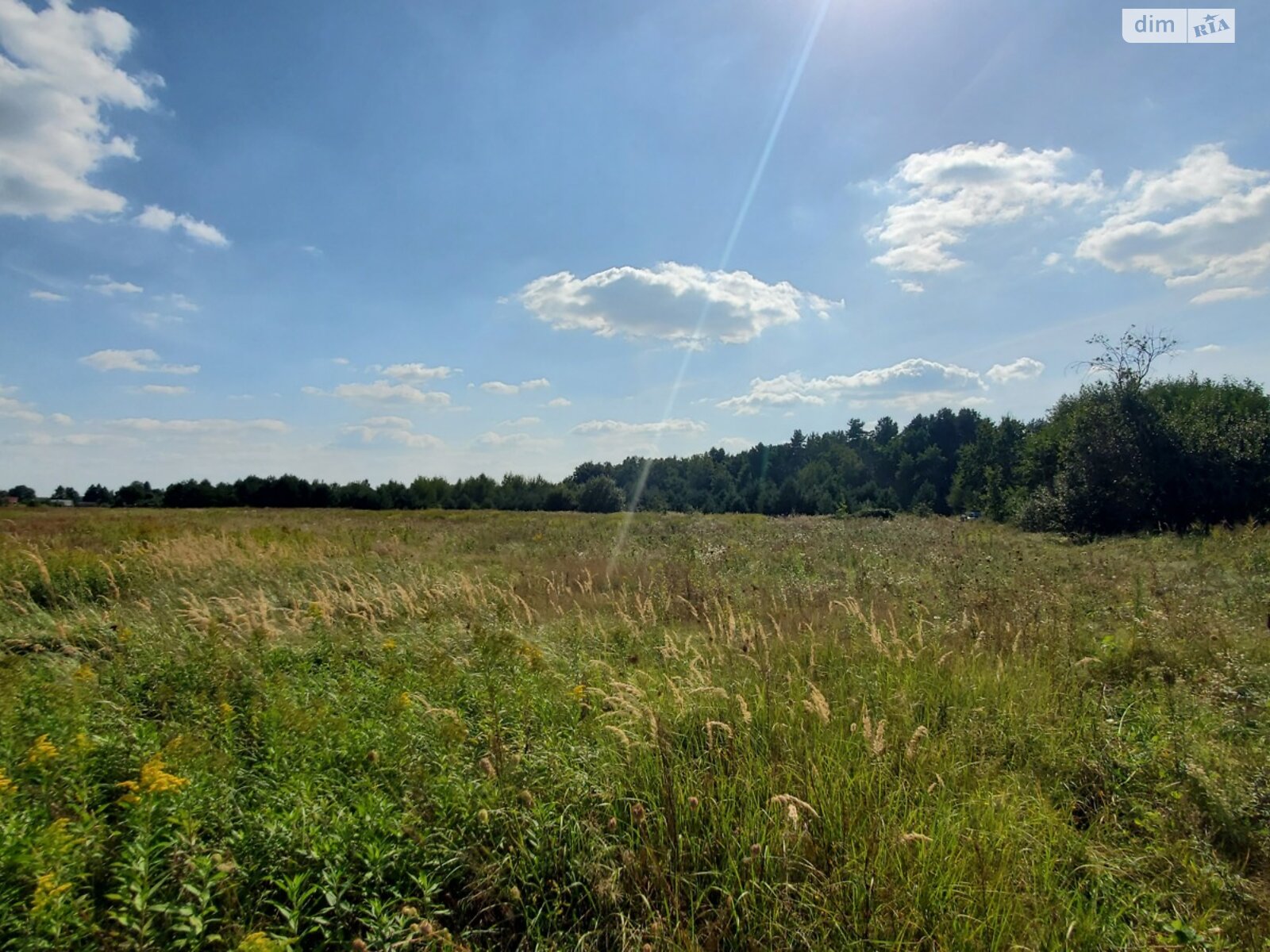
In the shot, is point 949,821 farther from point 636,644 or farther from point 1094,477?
point 1094,477

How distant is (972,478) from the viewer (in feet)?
209

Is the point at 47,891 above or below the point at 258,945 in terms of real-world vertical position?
above

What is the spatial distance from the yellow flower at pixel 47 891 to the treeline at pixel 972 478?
26.2 metres

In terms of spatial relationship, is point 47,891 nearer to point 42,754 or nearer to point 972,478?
point 42,754

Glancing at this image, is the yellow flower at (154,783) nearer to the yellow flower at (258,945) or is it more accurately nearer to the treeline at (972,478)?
the yellow flower at (258,945)

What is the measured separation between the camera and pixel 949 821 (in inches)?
108

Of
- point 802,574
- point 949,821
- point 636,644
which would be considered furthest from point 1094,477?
point 949,821

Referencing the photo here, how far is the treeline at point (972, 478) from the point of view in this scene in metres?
21.1

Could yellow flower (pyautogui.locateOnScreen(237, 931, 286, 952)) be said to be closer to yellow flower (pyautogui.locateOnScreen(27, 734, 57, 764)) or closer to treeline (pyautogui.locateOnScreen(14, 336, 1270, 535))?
yellow flower (pyautogui.locateOnScreen(27, 734, 57, 764))

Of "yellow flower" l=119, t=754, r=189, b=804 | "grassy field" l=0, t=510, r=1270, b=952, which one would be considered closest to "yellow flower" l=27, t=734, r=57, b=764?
"grassy field" l=0, t=510, r=1270, b=952

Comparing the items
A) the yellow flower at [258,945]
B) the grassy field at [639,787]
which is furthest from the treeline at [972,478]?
the yellow flower at [258,945]

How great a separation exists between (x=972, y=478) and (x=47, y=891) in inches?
2864

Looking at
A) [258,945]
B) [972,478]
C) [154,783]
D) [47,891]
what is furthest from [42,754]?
[972,478]

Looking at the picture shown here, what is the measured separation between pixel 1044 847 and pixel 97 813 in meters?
4.57
